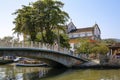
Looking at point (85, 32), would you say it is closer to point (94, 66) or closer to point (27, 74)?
point (94, 66)

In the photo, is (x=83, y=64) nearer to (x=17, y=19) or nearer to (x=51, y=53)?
(x=51, y=53)

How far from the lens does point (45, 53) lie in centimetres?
3275

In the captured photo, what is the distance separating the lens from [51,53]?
34.1m

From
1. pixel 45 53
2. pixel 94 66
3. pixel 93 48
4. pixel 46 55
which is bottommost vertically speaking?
pixel 94 66

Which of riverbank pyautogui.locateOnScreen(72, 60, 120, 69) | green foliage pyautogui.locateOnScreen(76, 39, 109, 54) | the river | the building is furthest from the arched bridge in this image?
the building

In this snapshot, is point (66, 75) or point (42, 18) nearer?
point (66, 75)

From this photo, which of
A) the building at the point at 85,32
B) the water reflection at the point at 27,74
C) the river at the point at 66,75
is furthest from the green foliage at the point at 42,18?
the building at the point at 85,32

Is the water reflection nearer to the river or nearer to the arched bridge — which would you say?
the river

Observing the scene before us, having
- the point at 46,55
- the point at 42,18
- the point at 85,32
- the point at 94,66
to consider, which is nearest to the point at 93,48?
the point at 94,66

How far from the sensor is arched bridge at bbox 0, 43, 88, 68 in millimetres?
26312

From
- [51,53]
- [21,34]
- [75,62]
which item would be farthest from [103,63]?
[21,34]

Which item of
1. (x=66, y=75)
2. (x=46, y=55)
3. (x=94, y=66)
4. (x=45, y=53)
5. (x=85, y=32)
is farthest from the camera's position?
(x=85, y=32)

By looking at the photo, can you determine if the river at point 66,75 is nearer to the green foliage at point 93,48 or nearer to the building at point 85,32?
the green foliage at point 93,48

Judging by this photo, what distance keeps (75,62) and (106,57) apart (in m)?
4.45
